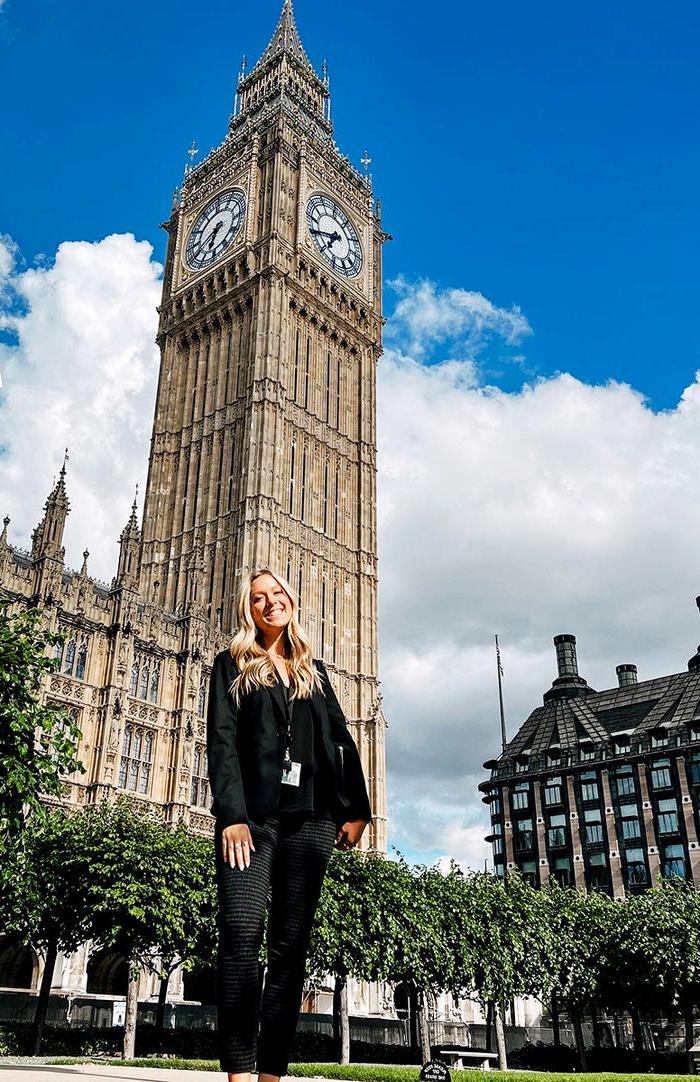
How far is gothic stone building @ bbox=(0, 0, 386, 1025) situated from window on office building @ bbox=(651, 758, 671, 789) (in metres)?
27.2

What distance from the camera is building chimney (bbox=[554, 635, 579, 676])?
342ft

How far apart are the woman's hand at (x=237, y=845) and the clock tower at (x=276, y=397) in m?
53.9

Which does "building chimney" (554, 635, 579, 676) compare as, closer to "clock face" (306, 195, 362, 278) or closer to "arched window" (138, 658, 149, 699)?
A: "clock face" (306, 195, 362, 278)

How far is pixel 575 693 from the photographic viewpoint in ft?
331

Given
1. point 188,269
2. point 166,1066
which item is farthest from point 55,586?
point 188,269

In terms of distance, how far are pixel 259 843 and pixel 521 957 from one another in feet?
126

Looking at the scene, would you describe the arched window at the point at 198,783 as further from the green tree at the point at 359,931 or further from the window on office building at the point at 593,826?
the window on office building at the point at 593,826

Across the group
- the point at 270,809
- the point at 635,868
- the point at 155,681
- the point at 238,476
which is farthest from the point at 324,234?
the point at 270,809

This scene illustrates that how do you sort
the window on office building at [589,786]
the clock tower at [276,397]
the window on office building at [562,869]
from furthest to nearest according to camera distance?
the window on office building at [589,786] → the window on office building at [562,869] → the clock tower at [276,397]

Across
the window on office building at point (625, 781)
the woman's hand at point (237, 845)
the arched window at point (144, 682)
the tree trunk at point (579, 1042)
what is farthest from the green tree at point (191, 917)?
the window on office building at point (625, 781)

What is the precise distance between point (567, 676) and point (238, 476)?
5083 centimetres

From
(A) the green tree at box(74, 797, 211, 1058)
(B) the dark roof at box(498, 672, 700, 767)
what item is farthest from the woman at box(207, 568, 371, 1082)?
(B) the dark roof at box(498, 672, 700, 767)

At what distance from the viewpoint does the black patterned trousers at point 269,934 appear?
18.0 feet

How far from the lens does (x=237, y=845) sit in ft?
18.1
